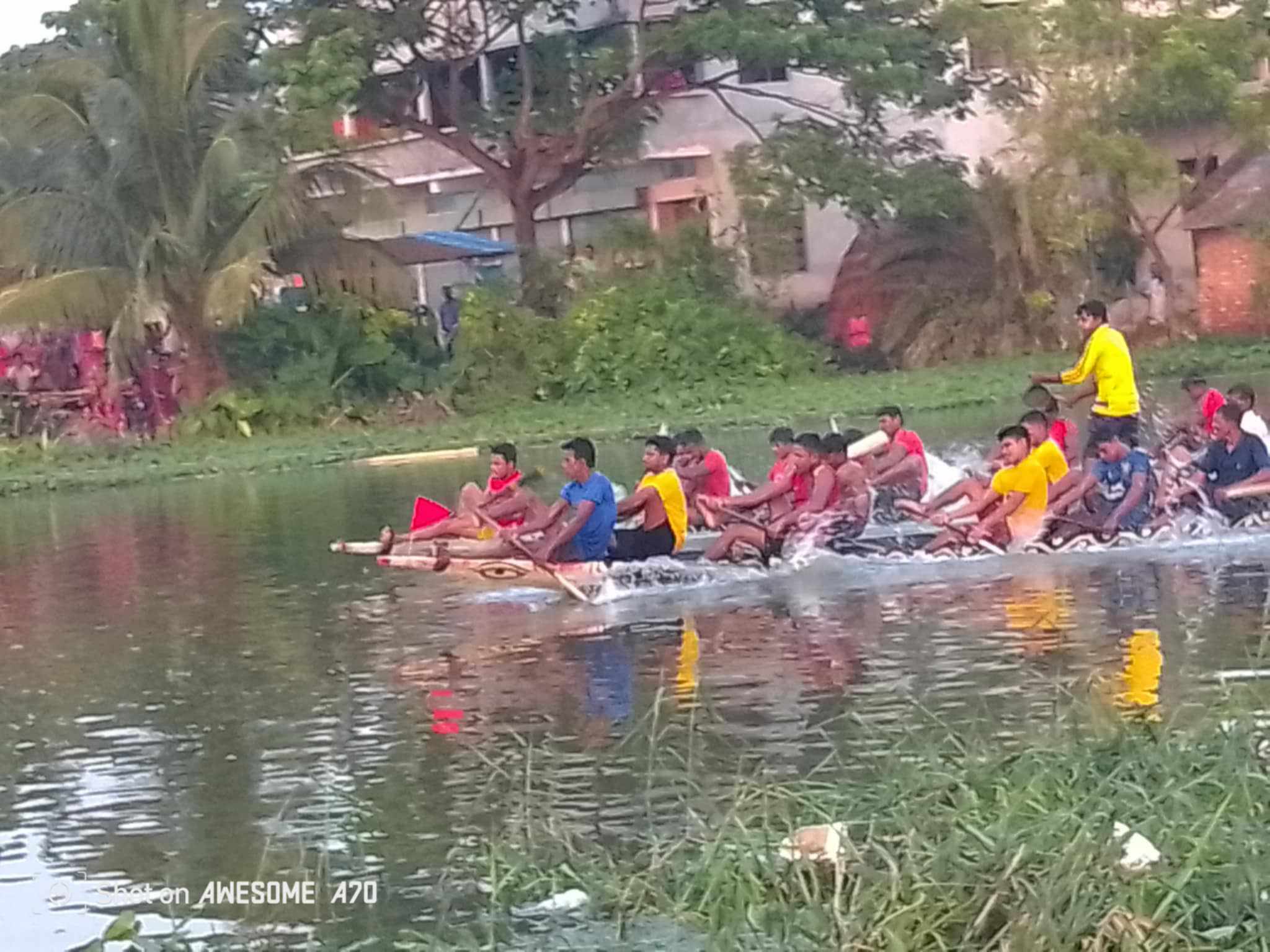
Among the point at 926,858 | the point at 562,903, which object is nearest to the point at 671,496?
the point at 562,903

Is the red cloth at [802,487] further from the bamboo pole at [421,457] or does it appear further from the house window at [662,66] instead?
the house window at [662,66]

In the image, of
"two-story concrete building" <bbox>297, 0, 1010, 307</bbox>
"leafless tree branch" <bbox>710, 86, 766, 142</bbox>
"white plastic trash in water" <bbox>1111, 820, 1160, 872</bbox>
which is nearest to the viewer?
"white plastic trash in water" <bbox>1111, 820, 1160, 872</bbox>

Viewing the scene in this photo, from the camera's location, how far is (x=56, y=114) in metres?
28.8

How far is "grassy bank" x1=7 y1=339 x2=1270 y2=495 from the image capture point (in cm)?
2805

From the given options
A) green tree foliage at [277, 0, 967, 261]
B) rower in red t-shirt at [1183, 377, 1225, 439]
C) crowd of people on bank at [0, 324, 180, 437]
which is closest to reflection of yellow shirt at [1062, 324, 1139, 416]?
rower in red t-shirt at [1183, 377, 1225, 439]

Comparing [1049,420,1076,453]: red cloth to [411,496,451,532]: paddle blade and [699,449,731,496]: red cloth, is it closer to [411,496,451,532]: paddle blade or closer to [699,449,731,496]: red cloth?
[699,449,731,496]: red cloth

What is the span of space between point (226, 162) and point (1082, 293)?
1284cm

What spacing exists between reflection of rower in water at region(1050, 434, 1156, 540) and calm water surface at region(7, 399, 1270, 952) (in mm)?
249

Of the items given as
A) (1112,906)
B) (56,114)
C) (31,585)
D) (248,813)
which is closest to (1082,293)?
(56,114)

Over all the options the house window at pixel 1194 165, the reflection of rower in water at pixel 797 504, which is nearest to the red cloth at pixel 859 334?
the house window at pixel 1194 165

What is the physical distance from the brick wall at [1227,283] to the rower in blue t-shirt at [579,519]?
2085 centimetres

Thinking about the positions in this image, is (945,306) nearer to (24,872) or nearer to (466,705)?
(466,705)

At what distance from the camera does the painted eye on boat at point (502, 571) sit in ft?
45.9

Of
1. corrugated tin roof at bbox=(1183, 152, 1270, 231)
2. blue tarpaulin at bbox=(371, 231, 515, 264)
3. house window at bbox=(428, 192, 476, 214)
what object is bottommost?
corrugated tin roof at bbox=(1183, 152, 1270, 231)
